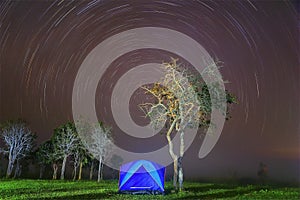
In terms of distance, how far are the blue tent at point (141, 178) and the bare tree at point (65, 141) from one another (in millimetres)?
36567

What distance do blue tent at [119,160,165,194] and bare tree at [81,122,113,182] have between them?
3155 cm

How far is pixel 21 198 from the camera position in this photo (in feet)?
65.3

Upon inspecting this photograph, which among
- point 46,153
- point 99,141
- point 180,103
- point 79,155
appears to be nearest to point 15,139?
point 46,153

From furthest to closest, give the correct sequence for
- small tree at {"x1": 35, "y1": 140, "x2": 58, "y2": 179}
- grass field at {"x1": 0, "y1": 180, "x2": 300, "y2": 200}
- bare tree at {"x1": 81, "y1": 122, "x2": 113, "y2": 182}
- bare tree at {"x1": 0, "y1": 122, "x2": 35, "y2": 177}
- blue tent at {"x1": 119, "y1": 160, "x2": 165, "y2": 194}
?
small tree at {"x1": 35, "y1": 140, "x2": 58, "y2": 179}, bare tree at {"x1": 0, "y1": 122, "x2": 35, "y2": 177}, bare tree at {"x1": 81, "y1": 122, "x2": 113, "y2": 182}, blue tent at {"x1": 119, "y1": 160, "x2": 165, "y2": 194}, grass field at {"x1": 0, "y1": 180, "x2": 300, "y2": 200}

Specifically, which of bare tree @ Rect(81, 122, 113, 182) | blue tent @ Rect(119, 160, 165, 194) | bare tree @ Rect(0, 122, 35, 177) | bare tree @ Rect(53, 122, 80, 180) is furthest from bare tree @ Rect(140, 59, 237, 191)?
bare tree @ Rect(0, 122, 35, 177)

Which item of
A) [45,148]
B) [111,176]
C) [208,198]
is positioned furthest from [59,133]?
[208,198]

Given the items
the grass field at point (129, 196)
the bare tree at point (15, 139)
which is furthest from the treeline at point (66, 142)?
the grass field at point (129, 196)

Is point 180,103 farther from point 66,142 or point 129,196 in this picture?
point 66,142

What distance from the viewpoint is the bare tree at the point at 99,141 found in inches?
2244

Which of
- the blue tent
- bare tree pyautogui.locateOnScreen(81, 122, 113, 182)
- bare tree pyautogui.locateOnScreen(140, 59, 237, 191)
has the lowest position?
the blue tent

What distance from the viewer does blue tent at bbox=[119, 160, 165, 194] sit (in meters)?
24.8

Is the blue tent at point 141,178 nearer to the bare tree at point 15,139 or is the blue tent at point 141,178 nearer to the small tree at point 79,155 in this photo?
the small tree at point 79,155

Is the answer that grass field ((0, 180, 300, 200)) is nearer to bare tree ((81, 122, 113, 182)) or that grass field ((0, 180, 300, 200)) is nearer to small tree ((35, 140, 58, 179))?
bare tree ((81, 122, 113, 182))

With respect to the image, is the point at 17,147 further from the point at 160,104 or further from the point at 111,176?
the point at 160,104
